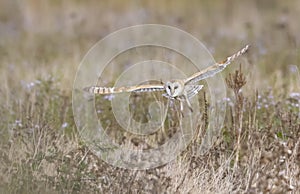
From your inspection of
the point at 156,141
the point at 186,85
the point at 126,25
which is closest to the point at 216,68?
the point at 186,85

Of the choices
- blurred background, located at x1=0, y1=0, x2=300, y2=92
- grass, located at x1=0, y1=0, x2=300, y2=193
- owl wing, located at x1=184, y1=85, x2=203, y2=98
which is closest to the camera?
owl wing, located at x1=184, y1=85, x2=203, y2=98

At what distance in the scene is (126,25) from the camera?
1342cm

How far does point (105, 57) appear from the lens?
30.0 ft

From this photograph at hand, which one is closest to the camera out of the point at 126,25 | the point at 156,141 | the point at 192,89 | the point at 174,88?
the point at 174,88

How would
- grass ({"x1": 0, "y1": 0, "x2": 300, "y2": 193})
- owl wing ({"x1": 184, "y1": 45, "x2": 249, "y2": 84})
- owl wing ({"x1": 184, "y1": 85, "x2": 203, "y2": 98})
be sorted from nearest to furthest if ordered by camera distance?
owl wing ({"x1": 184, "y1": 45, "x2": 249, "y2": 84}) → owl wing ({"x1": 184, "y1": 85, "x2": 203, "y2": 98}) → grass ({"x1": 0, "y1": 0, "x2": 300, "y2": 193})

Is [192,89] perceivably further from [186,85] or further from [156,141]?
[156,141]

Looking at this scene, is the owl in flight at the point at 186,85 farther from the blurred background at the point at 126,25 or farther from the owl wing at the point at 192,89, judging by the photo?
the blurred background at the point at 126,25

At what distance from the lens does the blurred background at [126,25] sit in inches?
384

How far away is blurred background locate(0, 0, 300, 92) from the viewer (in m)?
9.77

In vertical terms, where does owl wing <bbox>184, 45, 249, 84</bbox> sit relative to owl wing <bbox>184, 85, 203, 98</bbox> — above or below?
above

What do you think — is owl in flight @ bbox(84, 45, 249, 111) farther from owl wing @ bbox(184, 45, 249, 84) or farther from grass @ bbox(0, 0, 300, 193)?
grass @ bbox(0, 0, 300, 193)

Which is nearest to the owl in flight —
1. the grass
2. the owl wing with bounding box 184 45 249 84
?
the owl wing with bounding box 184 45 249 84

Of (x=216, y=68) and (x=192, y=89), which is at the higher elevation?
(x=216, y=68)

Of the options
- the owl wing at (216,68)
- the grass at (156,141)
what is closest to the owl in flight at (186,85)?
the owl wing at (216,68)
